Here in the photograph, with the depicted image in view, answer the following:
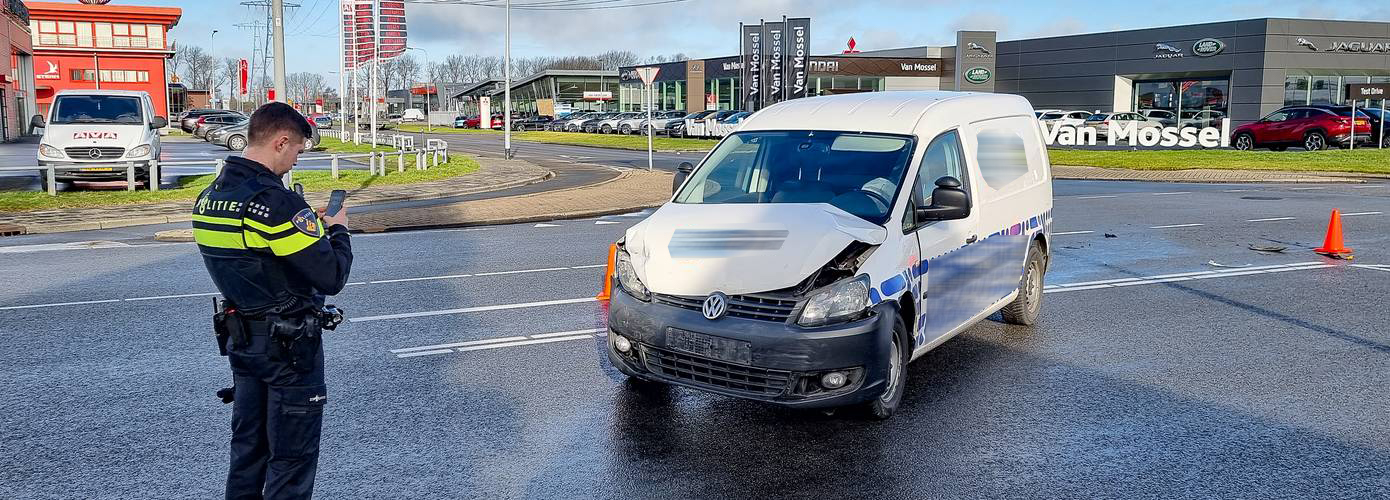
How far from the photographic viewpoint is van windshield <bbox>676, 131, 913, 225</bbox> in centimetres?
602

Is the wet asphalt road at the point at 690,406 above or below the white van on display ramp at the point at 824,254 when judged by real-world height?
below

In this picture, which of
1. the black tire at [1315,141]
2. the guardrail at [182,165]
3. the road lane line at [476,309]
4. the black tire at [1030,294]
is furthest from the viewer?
the black tire at [1315,141]

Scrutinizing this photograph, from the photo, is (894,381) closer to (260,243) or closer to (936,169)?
(936,169)

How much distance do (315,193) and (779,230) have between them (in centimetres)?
1668

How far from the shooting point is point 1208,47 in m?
53.1

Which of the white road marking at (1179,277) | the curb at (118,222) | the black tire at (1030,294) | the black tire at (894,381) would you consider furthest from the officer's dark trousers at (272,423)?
the curb at (118,222)

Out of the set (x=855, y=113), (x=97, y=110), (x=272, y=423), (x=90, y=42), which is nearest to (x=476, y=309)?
(x=855, y=113)

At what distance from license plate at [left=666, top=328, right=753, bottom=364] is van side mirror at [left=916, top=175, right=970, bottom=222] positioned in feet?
4.82

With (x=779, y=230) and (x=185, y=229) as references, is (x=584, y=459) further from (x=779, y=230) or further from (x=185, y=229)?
(x=185, y=229)

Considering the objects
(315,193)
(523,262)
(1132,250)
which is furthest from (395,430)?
(315,193)

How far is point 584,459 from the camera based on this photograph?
5.01 meters

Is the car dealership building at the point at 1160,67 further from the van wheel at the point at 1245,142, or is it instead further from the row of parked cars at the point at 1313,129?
the van wheel at the point at 1245,142

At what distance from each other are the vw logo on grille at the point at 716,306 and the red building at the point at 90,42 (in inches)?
3200

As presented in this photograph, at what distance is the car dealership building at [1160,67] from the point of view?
169ft
